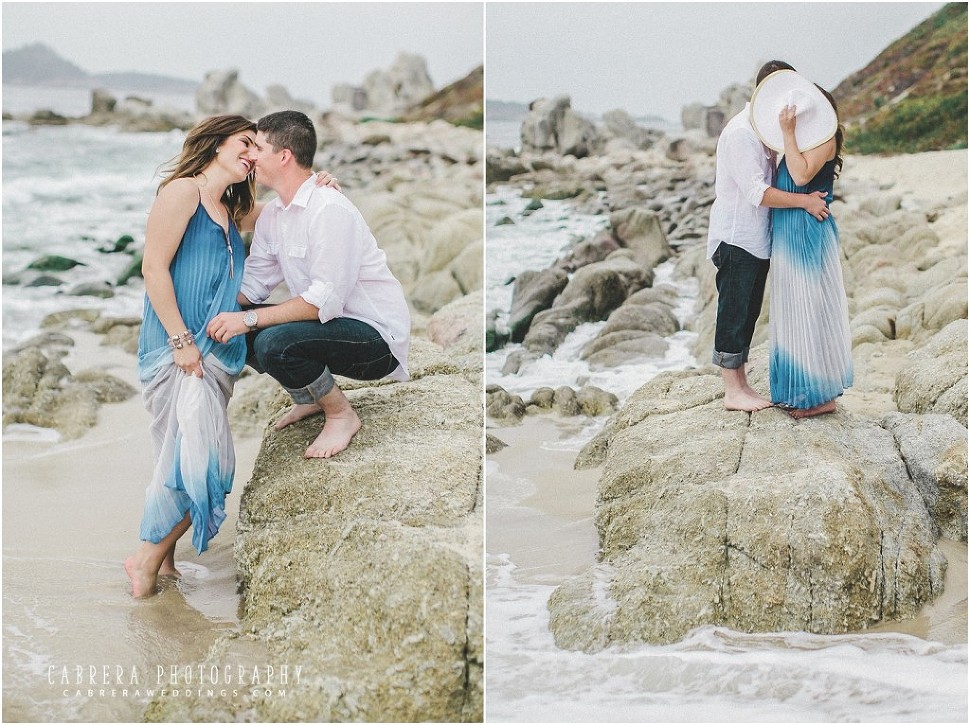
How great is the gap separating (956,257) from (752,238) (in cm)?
283

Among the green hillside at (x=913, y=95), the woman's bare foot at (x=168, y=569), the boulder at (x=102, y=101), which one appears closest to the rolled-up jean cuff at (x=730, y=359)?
the woman's bare foot at (x=168, y=569)

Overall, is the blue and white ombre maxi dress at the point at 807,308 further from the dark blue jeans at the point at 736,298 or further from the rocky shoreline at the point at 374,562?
the rocky shoreline at the point at 374,562

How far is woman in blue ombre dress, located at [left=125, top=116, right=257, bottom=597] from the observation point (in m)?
3.13

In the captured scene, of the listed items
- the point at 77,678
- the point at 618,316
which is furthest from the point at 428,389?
the point at 618,316

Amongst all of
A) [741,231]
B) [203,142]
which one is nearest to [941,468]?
[741,231]

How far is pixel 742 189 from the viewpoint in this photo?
11.7 feet

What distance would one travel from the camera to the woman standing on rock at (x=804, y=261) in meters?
3.49

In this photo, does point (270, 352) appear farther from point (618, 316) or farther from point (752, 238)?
point (618, 316)

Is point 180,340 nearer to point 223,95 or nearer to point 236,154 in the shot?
point 236,154

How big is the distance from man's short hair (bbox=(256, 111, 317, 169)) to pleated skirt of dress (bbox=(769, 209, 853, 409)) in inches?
67.2


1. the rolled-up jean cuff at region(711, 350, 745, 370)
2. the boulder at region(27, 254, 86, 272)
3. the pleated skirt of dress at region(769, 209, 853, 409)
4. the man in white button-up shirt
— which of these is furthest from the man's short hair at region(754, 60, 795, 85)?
the boulder at region(27, 254, 86, 272)

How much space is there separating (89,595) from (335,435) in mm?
993

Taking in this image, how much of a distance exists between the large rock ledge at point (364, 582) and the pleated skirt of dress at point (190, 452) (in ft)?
0.46

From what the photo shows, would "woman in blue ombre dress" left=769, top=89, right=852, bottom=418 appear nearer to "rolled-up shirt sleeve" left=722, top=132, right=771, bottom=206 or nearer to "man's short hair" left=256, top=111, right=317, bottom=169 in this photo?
"rolled-up shirt sleeve" left=722, top=132, right=771, bottom=206
